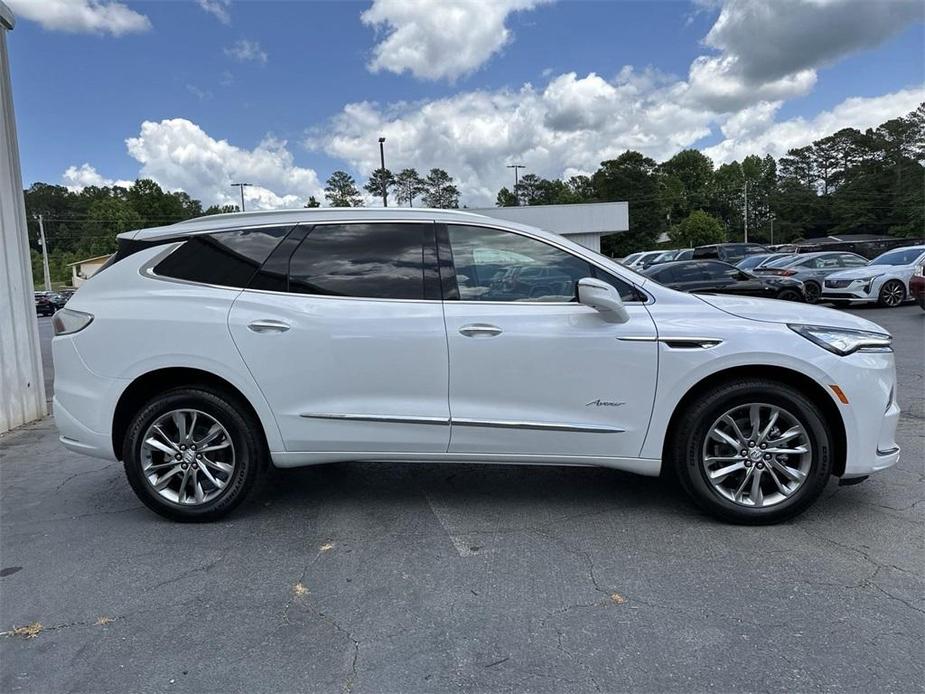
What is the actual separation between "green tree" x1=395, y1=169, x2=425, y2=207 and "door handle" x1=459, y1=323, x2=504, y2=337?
8856cm

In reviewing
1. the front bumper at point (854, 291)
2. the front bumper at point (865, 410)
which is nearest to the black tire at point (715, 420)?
the front bumper at point (865, 410)

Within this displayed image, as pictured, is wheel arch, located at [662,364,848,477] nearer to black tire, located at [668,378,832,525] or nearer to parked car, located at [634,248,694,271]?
black tire, located at [668,378,832,525]

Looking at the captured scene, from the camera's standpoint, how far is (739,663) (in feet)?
7.89

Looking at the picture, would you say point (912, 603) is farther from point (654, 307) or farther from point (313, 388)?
point (313, 388)

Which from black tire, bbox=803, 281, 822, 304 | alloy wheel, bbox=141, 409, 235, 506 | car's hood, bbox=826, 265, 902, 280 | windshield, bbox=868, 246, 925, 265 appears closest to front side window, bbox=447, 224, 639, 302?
alloy wheel, bbox=141, 409, 235, 506

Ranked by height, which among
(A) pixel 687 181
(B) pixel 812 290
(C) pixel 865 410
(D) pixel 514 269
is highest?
(A) pixel 687 181

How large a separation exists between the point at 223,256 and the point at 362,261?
0.87m

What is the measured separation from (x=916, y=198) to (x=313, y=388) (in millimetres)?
90010

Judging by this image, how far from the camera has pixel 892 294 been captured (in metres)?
15.1

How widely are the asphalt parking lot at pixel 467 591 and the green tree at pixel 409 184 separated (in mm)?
88427

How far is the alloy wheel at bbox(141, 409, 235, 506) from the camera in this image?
3.76m

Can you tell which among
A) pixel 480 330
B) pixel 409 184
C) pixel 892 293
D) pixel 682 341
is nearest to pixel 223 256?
pixel 480 330

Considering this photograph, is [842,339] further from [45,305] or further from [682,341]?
[45,305]

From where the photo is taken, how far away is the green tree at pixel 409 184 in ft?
296
